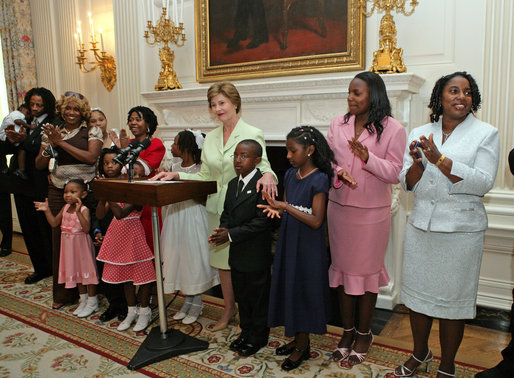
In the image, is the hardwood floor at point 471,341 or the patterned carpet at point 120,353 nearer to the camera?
the patterned carpet at point 120,353

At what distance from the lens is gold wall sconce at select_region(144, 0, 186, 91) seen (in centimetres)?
425

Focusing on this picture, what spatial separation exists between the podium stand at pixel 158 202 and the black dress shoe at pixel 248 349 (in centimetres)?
26

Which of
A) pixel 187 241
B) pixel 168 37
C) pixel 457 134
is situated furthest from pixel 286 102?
pixel 457 134

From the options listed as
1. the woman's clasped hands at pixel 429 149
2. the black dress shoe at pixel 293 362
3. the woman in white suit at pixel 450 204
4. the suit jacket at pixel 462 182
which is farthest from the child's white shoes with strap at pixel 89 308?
the woman's clasped hands at pixel 429 149

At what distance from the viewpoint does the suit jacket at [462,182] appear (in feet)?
6.52

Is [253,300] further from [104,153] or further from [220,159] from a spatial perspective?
[104,153]

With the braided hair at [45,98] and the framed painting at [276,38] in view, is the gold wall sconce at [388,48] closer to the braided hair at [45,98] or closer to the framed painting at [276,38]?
the framed painting at [276,38]

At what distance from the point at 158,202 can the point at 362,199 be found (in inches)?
46.0

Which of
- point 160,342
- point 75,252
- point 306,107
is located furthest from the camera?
point 306,107

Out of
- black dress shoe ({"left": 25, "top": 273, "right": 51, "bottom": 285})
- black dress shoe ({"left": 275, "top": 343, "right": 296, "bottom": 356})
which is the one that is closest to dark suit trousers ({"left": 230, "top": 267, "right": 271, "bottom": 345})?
black dress shoe ({"left": 275, "top": 343, "right": 296, "bottom": 356})

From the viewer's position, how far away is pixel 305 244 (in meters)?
2.39

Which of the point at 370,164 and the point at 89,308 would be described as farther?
the point at 89,308

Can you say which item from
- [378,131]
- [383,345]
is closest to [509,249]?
[383,345]

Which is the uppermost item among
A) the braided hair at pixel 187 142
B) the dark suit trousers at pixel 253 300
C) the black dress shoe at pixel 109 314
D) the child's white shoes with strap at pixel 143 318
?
the braided hair at pixel 187 142
